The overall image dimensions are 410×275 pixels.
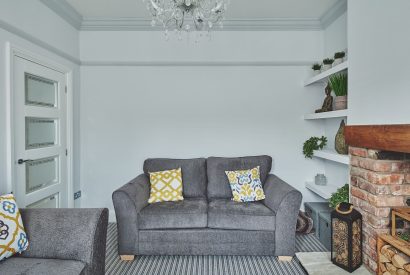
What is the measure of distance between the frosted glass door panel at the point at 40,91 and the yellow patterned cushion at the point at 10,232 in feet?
4.21

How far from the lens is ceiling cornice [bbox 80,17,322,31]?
3424mm

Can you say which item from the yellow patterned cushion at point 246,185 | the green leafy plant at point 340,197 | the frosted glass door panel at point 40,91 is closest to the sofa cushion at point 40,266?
the frosted glass door panel at point 40,91

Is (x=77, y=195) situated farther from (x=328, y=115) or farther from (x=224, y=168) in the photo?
(x=328, y=115)

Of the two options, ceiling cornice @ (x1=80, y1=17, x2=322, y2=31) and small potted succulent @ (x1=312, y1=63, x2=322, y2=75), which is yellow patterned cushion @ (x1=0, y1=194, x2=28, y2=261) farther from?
small potted succulent @ (x1=312, y1=63, x2=322, y2=75)

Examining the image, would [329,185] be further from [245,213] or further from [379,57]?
[379,57]

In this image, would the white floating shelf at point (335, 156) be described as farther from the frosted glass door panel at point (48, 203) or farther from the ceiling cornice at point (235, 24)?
the frosted glass door panel at point (48, 203)

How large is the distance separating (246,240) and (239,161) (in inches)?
39.3

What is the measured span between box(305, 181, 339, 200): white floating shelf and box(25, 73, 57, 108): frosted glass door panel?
10.8 ft

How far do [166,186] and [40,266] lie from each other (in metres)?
1.56

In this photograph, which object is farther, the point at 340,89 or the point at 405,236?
the point at 340,89

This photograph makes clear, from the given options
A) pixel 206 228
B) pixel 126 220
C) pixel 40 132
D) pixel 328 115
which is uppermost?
pixel 328 115

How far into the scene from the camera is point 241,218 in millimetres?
2600

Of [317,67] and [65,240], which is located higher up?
[317,67]

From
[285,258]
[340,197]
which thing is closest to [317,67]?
[340,197]
